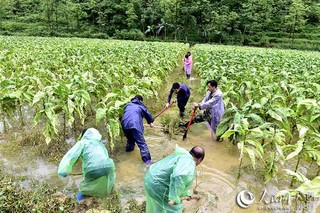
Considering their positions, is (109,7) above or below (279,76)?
above

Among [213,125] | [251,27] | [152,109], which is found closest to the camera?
[213,125]

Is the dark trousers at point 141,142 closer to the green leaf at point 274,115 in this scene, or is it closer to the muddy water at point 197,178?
the muddy water at point 197,178

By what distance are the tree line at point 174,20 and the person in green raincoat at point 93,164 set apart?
42302 millimetres

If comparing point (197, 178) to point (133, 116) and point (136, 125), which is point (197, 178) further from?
point (133, 116)

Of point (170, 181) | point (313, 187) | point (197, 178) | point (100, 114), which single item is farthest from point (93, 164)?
point (313, 187)

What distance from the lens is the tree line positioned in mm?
44375

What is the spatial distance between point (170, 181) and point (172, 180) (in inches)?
3.2

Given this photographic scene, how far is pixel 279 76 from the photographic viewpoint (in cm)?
959

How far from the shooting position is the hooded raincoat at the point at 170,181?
2898 mm

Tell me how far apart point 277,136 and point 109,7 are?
49956 millimetres

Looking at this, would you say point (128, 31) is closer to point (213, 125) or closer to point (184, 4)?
point (184, 4)

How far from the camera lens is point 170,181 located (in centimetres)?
299

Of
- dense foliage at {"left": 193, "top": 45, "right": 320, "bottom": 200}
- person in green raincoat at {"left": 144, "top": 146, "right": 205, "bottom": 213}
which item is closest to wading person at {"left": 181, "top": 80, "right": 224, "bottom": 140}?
dense foliage at {"left": 193, "top": 45, "right": 320, "bottom": 200}

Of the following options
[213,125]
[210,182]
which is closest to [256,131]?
[210,182]
